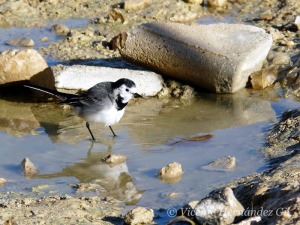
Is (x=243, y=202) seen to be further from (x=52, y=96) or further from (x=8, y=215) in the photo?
(x=52, y=96)

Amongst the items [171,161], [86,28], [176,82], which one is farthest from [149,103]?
[86,28]

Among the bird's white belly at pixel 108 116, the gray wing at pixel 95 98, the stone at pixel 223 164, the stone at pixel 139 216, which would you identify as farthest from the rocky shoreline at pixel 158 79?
the bird's white belly at pixel 108 116

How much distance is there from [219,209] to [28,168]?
2.28 metres

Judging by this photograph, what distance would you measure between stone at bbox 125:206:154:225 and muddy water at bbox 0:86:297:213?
46cm

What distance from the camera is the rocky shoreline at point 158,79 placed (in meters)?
5.18

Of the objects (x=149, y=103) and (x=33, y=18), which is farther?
(x=33, y=18)

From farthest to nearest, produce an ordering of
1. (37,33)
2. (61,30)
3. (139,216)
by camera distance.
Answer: (37,33), (61,30), (139,216)

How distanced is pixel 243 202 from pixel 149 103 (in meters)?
3.43

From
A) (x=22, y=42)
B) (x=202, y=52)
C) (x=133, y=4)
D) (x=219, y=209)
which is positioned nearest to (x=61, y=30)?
(x=22, y=42)

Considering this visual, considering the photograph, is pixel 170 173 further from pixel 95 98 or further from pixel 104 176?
pixel 95 98

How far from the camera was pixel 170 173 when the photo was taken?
6.26m

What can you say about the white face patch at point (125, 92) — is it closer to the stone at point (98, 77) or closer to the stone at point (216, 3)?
the stone at point (98, 77)

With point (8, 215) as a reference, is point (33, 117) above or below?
below

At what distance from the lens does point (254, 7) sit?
36.3 feet
